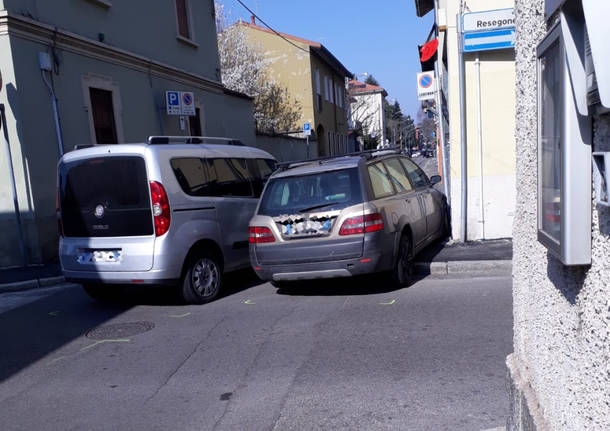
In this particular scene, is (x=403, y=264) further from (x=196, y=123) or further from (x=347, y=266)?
(x=196, y=123)

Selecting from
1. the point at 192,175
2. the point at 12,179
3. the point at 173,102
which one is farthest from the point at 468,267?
the point at 173,102

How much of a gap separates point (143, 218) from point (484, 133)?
5.34 metres

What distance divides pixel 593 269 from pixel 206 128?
659 inches

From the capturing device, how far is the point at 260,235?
6.57m

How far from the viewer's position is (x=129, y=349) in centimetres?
514

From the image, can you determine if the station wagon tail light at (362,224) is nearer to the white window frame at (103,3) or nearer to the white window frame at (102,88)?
the white window frame at (102,88)

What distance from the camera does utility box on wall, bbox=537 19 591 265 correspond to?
4.65 feet

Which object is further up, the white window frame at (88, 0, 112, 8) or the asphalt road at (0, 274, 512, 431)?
the white window frame at (88, 0, 112, 8)

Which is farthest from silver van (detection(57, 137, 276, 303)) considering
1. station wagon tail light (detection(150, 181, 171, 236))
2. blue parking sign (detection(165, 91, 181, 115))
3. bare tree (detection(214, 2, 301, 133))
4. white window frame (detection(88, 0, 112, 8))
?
bare tree (detection(214, 2, 301, 133))

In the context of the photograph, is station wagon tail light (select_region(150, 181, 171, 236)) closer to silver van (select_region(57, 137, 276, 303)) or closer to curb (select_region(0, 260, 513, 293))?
silver van (select_region(57, 137, 276, 303))

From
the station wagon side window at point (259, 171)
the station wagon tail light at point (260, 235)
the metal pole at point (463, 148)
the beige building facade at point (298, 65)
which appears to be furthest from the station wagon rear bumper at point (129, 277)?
the beige building facade at point (298, 65)

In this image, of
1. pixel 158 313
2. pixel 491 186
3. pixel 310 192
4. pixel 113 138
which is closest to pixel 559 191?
pixel 310 192

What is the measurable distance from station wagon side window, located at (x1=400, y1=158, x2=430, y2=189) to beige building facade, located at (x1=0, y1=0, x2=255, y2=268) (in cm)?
679

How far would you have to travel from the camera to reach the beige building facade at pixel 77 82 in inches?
381
